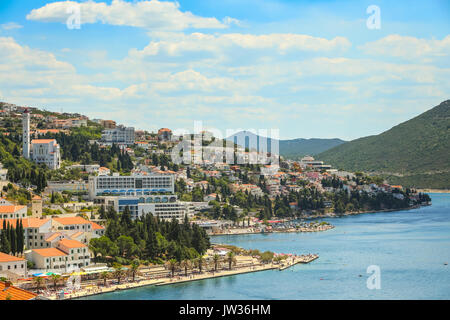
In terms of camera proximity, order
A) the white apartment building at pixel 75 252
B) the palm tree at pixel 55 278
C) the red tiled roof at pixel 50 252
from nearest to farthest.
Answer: the palm tree at pixel 55 278 < the red tiled roof at pixel 50 252 < the white apartment building at pixel 75 252

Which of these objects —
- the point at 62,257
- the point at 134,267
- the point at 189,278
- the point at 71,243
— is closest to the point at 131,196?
the point at 71,243

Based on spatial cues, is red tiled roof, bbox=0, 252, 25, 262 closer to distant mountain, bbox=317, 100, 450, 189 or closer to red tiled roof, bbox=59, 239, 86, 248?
red tiled roof, bbox=59, 239, 86, 248

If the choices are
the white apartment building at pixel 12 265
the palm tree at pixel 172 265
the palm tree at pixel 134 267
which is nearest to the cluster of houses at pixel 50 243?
the white apartment building at pixel 12 265

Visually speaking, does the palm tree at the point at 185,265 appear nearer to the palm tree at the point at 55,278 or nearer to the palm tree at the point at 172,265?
the palm tree at the point at 172,265

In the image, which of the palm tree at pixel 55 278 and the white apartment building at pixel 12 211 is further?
the white apartment building at pixel 12 211

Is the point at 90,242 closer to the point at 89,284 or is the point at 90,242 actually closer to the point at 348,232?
the point at 89,284

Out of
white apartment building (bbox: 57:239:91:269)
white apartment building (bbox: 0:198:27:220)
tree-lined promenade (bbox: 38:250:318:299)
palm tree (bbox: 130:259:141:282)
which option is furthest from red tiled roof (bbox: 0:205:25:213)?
palm tree (bbox: 130:259:141:282)
